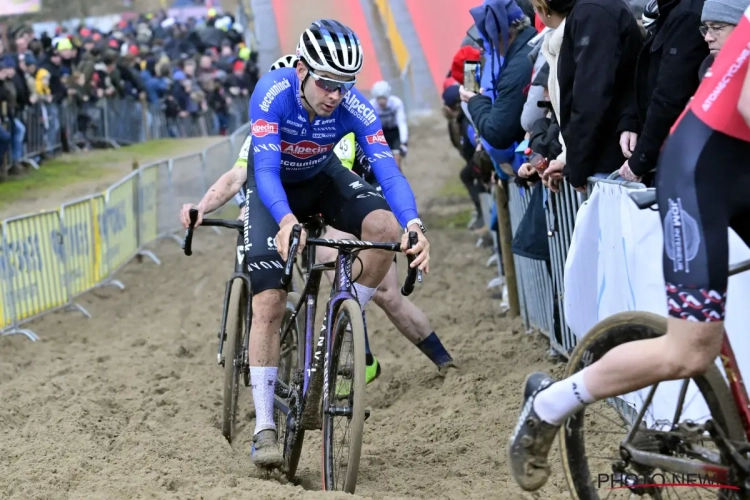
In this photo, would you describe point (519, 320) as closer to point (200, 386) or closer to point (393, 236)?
point (200, 386)

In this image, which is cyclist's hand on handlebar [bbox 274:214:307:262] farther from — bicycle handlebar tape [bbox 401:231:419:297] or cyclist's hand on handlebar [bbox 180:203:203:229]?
cyclist's hand on handlebar [bbox 180:203:203:229]

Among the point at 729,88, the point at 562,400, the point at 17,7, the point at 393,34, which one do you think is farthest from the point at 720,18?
the point at 17,7

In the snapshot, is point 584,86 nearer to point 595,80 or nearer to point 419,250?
point 595,80

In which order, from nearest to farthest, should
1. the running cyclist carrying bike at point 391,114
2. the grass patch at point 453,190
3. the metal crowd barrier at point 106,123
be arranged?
1. the running cyclist carrying bike at point 391,114
2. the grass patch at point 453,190
3. the metal crowd barrier at point 106,123

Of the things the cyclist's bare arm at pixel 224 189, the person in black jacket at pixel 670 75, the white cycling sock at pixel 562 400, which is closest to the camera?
the white cycling sock at pixel 562 400

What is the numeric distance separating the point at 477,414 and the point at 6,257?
5432 mm

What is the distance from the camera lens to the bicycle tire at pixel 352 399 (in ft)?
16.4

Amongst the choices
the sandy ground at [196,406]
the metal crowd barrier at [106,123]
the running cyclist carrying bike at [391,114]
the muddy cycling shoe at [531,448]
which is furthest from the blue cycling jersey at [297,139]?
the metal crowd barrier at [106,123]

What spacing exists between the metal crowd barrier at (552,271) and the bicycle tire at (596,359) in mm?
1902

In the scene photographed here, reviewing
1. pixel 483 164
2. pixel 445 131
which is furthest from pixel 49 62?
pixel 483 164

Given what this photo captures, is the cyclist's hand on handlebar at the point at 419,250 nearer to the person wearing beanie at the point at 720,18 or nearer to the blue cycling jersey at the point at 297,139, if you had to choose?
the blue cycling jersey at the point at 297,139

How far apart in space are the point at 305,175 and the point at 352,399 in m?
1.58

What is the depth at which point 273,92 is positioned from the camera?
5789 mm

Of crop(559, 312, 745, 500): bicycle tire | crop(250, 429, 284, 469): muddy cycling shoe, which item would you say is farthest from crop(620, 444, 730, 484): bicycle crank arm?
crop(250, 429, 284, 469): muddy cycling shoe
